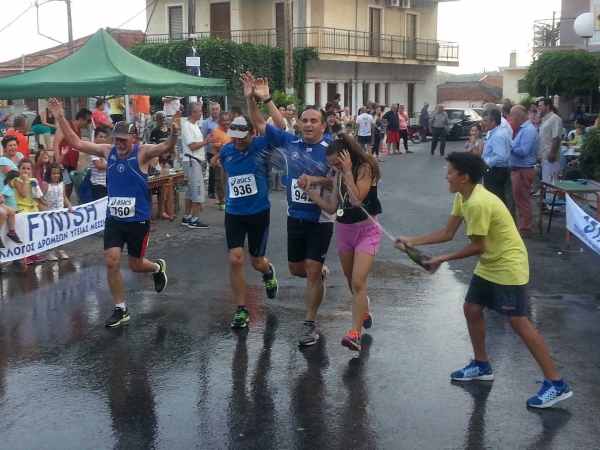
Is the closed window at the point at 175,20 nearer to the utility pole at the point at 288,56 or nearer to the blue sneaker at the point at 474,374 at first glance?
the utility pole at the point at 288,56

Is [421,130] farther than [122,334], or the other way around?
[421,130]

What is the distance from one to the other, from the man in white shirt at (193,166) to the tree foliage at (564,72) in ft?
54.3

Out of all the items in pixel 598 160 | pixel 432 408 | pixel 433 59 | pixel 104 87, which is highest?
pixel 433 59

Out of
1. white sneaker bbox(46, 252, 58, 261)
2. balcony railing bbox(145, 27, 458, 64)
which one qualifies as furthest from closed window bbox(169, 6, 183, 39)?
white sneaker bbox(46, 252, 58, 261)

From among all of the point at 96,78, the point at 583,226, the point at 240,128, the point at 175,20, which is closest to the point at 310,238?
the point at 240,128

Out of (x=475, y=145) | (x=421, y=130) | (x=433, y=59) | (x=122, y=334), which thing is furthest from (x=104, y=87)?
(x=433, y=59)

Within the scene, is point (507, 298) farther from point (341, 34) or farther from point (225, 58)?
point (341, 34)

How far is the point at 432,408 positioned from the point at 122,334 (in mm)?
3110

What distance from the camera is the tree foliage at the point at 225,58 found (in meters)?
32.0

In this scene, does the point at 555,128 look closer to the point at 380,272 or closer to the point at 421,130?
the point at 380,272

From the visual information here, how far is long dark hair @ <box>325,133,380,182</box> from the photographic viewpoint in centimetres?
626

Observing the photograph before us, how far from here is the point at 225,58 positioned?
3212cm

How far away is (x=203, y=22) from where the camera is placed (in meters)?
38.1

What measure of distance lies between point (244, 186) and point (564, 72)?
2145 centimetres
